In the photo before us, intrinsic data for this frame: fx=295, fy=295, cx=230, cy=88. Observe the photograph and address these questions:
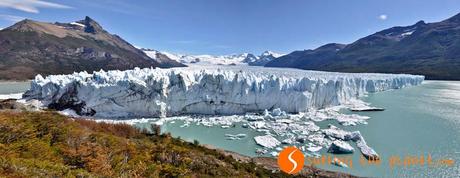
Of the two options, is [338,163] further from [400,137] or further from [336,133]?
[400,137]

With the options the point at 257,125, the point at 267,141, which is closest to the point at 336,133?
the point at 267,141

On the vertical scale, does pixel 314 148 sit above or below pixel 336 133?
below

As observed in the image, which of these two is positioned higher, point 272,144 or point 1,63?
point 1,63

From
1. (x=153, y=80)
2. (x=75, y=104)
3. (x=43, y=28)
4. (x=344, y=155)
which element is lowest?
(x=344, y=155)

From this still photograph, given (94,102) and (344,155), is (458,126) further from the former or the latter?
(94,102)

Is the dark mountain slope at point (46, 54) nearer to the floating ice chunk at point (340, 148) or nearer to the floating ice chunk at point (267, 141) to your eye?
the floating ice chunk at point (267, 141)

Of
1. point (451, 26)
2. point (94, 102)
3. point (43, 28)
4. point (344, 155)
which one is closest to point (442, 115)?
point (344, 155)
